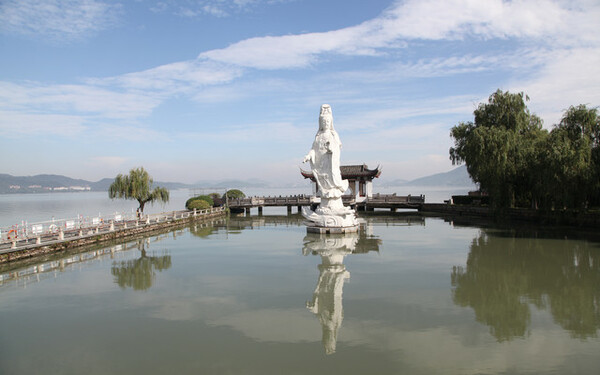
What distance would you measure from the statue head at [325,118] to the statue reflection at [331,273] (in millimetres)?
5645

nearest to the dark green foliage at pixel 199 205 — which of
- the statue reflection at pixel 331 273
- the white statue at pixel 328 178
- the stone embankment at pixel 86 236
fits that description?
the stone embankment at pixel 86 236

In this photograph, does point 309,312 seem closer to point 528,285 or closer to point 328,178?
point 528,285

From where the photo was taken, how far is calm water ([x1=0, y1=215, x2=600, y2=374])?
596 centimetres

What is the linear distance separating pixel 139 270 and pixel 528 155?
816 inches

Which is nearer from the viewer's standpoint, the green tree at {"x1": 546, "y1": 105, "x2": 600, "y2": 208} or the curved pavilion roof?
the green tree at {"x1": 546, "y1": 105, "x2": 600, "y2": 208}

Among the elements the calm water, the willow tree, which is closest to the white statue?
the calm water

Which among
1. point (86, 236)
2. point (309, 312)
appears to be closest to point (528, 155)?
point (309, 312)

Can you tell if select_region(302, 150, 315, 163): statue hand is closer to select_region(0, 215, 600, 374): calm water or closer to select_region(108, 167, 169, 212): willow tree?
select_region(0, 215, 600, 374): calm water

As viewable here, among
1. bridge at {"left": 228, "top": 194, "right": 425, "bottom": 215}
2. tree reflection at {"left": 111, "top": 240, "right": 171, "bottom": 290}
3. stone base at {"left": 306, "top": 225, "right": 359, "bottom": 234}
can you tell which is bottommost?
tree reflection at {"left": 111, "top": 240, "right": 171, "bottom": 290}

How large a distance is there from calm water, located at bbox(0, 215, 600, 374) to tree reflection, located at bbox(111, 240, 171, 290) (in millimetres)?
75

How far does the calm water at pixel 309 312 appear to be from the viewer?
5957 mm

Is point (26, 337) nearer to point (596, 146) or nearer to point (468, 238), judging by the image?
point (468, 238)

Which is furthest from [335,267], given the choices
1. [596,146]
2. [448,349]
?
[596,146]

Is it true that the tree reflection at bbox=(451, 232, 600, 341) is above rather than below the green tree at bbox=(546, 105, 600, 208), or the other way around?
below
